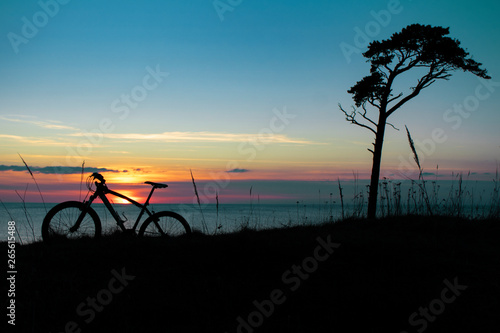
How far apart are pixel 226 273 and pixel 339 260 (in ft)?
5.53

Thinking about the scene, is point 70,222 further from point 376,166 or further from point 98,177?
point 376,166

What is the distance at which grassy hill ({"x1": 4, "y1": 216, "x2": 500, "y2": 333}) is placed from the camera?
13.1ft

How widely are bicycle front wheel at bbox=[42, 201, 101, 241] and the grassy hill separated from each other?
0.49 metres

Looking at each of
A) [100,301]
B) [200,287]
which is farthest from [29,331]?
[200,287]

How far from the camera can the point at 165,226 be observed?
25.2 ft

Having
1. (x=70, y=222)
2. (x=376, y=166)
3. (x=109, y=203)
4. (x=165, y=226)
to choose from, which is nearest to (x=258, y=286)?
(x=165, y=226)

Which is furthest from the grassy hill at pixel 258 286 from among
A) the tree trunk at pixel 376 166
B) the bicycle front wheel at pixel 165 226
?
the tree trunk at pixel 376 166

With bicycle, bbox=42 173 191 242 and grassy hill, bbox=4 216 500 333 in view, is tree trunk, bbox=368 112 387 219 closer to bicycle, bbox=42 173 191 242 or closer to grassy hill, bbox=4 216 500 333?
grassy hill, bbox=4 216 500 333

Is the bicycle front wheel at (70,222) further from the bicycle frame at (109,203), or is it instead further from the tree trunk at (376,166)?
the tree trunk at (376,166)

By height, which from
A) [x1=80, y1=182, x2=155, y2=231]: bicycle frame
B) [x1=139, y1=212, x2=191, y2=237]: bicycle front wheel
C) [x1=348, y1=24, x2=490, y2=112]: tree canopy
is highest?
[x1=348, y1=24, x2=490, y2=112]: tree canopy

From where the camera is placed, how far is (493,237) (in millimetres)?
8039

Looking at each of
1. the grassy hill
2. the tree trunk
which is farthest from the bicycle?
the tree trunk

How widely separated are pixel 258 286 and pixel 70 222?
4.44 meters

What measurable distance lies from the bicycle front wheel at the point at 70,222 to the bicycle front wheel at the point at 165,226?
0.92 metres
